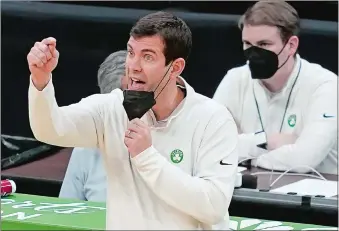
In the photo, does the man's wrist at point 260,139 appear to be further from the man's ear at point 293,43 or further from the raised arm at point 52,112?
the raised arm at point 52,112

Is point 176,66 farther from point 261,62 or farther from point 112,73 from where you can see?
point 261,62

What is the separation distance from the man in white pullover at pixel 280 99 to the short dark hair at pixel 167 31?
1514mm

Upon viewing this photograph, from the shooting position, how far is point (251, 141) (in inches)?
136

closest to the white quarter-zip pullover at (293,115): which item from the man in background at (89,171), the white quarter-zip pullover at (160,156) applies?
the man in background at (89,171)

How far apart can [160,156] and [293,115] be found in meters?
1.80

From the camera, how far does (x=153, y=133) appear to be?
1.96 meters

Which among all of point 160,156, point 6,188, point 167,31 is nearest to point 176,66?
point 167,31

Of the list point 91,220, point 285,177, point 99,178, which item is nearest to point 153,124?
point 91,220

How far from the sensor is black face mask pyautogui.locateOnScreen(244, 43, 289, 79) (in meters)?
3.48

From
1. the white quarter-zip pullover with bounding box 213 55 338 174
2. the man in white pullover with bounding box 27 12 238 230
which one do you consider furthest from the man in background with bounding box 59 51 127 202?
the man in white pullover with bounding box 27 12 238 230

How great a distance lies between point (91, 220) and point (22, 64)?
2540 mm

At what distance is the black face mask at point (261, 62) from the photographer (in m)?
3.48

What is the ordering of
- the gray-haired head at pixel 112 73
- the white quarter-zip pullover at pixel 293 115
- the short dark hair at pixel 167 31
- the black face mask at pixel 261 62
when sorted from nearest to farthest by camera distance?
the short dark hair at pixel 167 31
the gray-haired head at pixel 112 73
the white quarter-zip pullover at pixel 293 115
the black face mask at pixel 261 62

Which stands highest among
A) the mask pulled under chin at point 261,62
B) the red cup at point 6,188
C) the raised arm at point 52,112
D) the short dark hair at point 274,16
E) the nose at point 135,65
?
the short dark hair at point 274,16
